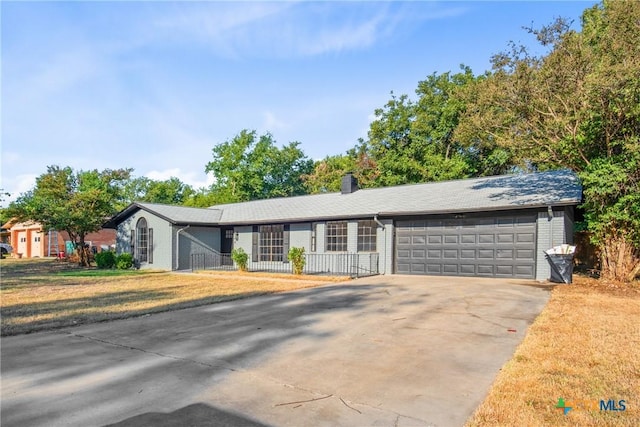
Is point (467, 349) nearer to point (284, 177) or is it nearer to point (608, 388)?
point (608, 388)

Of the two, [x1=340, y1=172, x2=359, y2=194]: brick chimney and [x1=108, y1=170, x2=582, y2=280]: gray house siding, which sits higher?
[x1=340, y1=172, x2=359, y2=194]: brick chimney

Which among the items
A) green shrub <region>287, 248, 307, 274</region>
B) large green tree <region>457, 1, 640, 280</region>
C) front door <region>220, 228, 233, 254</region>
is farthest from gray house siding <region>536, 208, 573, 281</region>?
front door <region>220, 228, 233, 254</region>

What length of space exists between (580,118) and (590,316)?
8.99 meters

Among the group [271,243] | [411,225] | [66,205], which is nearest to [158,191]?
[66,205]

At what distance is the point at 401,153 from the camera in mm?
31938

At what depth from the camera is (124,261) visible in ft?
69.9

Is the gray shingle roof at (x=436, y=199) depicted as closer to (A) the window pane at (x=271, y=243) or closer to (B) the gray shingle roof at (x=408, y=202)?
(B) the gray shingle roof at (x=408, y=202)

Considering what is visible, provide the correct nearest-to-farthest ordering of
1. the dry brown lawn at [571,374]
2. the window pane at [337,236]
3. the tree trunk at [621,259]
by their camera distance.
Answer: the dry brown lawn at [571,374] → the tree trunk at [621,259] → the window pane at [337,236]

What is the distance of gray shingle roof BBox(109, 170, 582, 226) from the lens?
14172mm

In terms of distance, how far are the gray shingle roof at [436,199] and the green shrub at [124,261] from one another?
575cm

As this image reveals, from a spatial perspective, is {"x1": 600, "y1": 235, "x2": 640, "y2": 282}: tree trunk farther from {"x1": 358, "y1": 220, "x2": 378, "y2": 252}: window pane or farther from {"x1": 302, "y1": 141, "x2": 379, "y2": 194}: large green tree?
{"x1": 302, "y1": 141, "x2": 379, "y2": 194}: large green tree

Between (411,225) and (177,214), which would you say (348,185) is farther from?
(177,214)

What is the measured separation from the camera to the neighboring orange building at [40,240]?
40.2 meters

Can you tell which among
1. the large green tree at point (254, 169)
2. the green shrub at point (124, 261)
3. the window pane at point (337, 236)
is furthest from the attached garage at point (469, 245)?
the large green tree at point (254, 169)
